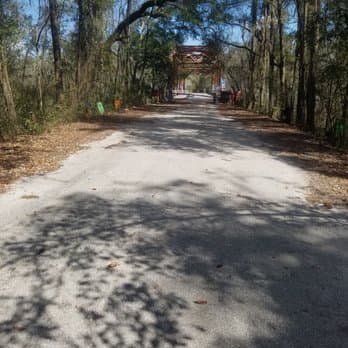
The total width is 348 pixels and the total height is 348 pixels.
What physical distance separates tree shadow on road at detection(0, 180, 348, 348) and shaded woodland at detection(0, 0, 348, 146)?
7.52 m

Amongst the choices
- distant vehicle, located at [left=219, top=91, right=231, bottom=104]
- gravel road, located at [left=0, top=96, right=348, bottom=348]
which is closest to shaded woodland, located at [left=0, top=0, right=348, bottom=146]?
gravel road, located at [left=0, top=96, right=348, bottom=348]

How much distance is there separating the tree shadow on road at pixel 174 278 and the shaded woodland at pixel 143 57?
24.7ft

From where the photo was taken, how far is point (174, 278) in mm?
3992

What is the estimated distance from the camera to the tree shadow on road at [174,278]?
3.17 m

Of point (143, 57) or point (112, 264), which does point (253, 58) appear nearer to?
point (143, 57)

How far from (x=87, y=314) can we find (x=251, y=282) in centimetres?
136

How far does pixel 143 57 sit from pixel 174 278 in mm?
34721

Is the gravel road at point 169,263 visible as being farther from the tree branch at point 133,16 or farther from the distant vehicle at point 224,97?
the distant vehicle at point 224,97

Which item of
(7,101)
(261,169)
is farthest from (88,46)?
(261,169)

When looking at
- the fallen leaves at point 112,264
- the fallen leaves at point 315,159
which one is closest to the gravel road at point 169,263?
the fallen leaves at point 112,264

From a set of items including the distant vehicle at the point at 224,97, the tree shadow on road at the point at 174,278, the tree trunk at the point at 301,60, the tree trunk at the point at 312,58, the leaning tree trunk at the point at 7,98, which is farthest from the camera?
the distant vehicle at the point at 224,97

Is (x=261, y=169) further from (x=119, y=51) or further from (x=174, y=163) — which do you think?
(x=119, y=51)

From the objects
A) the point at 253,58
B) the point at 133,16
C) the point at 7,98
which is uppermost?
the point at 133,16

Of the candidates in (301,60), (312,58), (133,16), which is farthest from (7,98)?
(133,16)
